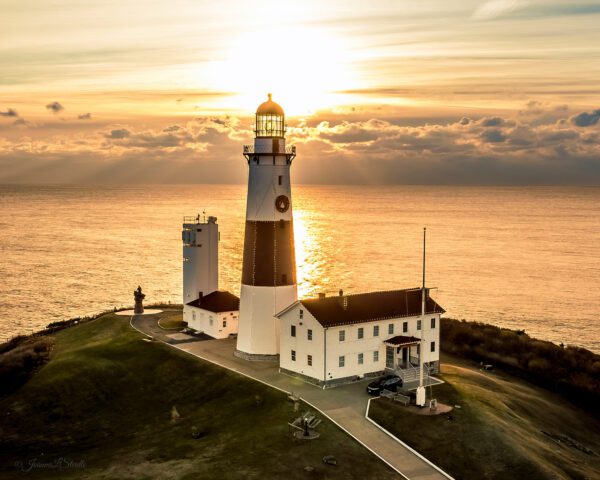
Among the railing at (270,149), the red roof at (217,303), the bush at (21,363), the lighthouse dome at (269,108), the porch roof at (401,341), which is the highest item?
the lighthouse dome at (269,108)

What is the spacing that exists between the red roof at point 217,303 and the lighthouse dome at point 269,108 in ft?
63.4

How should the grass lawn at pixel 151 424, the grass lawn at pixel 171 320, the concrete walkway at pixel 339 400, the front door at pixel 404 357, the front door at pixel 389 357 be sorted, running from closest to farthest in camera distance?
1. the grass lawn at pixel 151 424
2. the concrete walkway at pixel 339 400
3. the front door at pixel 389 357
4. the front door at pixel 404 357
5. the grass lawn at pixel 171 320

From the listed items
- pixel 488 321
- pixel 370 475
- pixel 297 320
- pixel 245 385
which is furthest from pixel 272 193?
pixel 488 321

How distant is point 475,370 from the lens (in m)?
62.6

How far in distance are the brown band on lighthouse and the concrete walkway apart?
7071 millimetres

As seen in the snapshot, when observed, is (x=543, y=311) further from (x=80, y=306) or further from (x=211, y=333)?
(x=80, y=306)

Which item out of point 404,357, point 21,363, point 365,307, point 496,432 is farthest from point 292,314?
point 21,363

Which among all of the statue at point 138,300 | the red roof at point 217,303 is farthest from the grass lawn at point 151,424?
the statue at point 138,300

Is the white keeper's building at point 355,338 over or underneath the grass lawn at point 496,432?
over

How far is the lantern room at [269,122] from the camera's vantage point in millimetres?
58656

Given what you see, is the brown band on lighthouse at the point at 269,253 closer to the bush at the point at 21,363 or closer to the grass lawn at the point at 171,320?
the grass lawn at the point at 171,320

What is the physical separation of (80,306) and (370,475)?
235 feet

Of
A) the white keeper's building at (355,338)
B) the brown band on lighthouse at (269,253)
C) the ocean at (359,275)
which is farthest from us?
the ocean at (359,275)

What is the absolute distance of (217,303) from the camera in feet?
224
